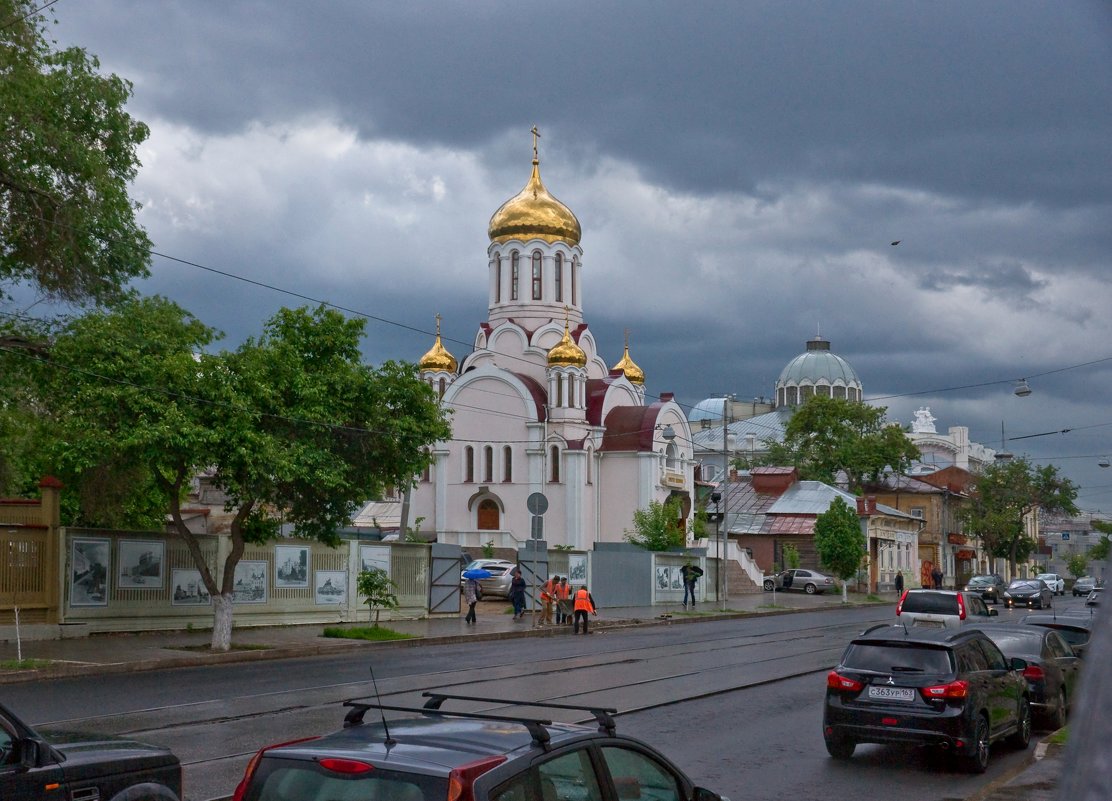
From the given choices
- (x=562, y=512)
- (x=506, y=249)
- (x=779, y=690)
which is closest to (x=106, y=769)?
(x=779, y=690)

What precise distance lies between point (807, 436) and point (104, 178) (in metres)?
72.5

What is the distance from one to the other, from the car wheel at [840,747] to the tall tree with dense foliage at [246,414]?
14696 millimetres

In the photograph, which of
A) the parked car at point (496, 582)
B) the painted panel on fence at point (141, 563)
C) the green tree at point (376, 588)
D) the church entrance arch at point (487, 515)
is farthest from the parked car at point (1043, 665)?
the church entrance arch at point (487, 515)

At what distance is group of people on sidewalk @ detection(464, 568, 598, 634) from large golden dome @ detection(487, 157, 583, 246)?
32.5m

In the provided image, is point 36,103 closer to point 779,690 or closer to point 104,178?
point 104,178

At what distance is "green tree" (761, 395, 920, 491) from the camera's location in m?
87.3

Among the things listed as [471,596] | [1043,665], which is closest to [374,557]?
[471,596]

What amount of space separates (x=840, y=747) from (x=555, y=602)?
23411 millimetres

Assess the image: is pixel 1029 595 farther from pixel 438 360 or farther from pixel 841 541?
pixel 438 360

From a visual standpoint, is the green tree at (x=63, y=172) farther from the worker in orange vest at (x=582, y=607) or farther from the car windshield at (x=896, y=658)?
the car windshield at (x=896, y=658)

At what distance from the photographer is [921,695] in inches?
494

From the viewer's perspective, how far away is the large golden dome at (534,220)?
67062 millimetres

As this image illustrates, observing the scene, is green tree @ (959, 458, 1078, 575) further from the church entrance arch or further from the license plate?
the license plate

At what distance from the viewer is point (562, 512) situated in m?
62.5
